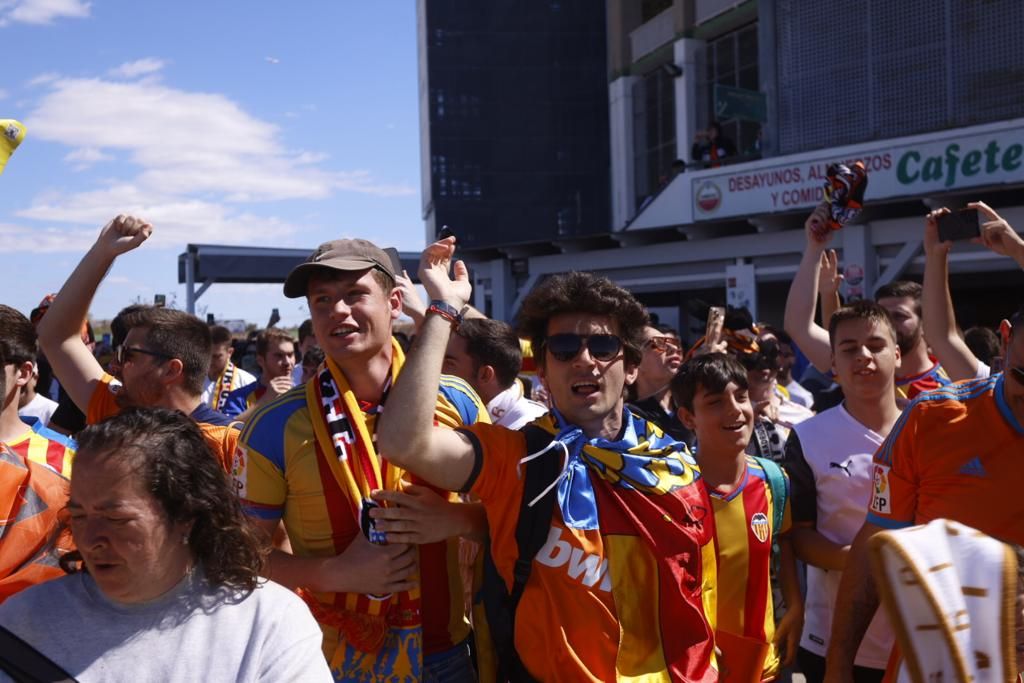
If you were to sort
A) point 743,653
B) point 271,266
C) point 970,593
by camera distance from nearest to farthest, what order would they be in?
point 970,593 < point 743,653 < point 271,266

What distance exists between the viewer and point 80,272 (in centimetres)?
327

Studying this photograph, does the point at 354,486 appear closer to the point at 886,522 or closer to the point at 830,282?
the point at 886,522

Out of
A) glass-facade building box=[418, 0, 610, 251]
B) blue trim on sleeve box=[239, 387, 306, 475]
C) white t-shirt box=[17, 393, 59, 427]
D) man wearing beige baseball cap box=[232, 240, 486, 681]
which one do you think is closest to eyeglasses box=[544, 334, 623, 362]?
man wearing beige baseball cap box=[232, 240, 486, 681]

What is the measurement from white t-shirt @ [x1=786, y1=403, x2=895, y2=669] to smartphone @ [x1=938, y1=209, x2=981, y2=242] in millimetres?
851

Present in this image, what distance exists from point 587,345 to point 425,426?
62 centimetres

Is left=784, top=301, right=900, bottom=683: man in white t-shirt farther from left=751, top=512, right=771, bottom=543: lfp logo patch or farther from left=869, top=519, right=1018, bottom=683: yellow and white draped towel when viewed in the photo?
left=869, top=519, right=1018, bottom=683: yellow and white draped towel

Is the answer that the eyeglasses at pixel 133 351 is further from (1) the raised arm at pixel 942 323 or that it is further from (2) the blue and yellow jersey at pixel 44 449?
(1) the raised arm at pixel 942 323

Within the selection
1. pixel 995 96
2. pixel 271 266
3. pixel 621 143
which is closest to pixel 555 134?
pixel 621 143

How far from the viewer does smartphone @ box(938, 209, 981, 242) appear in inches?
145

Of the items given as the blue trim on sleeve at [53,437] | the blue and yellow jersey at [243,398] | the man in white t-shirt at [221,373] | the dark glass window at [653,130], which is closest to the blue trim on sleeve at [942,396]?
the blue trim on sleeve at [53,437]

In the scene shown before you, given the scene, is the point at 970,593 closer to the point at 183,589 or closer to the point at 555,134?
the point at 183,589

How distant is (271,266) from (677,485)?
21.0 metres

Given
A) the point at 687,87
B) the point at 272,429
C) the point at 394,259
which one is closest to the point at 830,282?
the point at 394,259

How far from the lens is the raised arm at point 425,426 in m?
2.39
